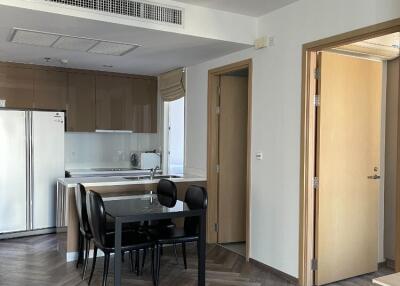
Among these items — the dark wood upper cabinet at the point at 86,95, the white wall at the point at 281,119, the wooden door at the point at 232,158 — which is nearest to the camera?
the white wall at the point at 281,119

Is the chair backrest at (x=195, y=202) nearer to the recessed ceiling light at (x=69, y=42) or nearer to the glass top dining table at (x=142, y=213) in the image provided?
the glass top dining table at (x=142, y=213)

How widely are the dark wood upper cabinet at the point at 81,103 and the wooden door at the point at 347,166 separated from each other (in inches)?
137

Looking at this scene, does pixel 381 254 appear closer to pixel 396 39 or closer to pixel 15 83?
pixel 396 39

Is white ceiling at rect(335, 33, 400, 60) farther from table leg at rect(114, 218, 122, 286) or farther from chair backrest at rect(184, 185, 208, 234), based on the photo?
table leg at rect(114, 218, 122, 286)

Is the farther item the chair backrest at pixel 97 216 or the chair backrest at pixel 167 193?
the chair backrest at pixel 167 193

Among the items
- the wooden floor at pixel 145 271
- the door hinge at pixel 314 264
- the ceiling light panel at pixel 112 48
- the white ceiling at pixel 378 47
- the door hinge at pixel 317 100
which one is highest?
the ceiling light panel at pixel 112 48

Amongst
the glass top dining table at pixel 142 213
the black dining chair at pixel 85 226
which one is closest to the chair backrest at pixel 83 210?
the black dining chair at pixel 85 226

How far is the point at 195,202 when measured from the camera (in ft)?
11.8

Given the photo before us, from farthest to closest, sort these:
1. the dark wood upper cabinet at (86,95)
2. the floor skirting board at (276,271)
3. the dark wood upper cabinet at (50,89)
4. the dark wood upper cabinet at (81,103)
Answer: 1. the dark wood upper cabinet at (81,103)
2. the dark wood upper cabinet at (50,89)
3. the dark wood upper cabinet at (86,95)
4. the floor skirting board at (276,271)

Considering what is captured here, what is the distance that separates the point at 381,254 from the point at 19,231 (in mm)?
4338

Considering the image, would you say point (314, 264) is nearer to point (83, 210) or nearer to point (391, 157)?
point (391, 157)

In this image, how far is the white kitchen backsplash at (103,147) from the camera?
19.6 ft

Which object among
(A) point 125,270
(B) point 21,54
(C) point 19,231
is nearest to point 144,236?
(A) point 125,270

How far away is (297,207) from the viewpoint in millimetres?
3475
